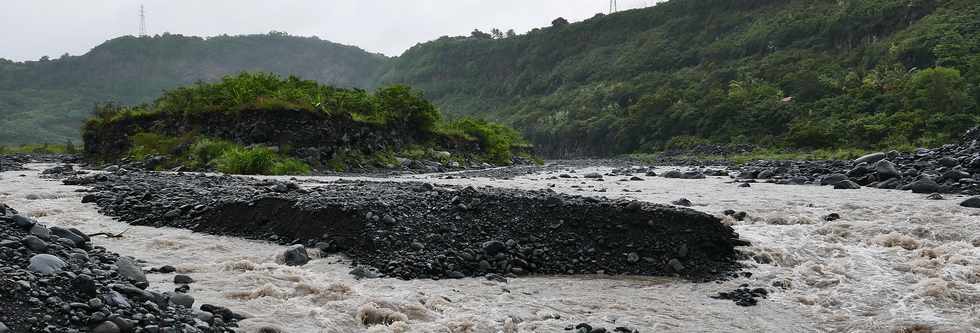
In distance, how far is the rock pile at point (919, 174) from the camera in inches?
515

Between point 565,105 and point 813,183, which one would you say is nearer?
point 813,183

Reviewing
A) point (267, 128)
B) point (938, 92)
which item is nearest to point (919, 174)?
point (267, 128)

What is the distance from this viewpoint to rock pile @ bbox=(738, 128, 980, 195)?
42.9 feet

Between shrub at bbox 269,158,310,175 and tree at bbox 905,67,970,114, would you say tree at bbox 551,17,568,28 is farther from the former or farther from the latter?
shrub at bbox 269,158,310,175

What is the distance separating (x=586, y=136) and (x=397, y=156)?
47.5m

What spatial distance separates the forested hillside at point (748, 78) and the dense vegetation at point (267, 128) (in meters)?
28.9

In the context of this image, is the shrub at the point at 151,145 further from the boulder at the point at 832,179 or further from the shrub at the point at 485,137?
the boulder at the point at 832,179

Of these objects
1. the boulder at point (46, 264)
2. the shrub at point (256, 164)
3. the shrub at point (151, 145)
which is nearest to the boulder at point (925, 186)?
the boulder at point (46, 264)

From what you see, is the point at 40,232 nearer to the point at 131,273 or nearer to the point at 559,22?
the point at 131,273

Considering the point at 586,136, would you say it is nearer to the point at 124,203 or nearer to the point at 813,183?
the point at 813,183

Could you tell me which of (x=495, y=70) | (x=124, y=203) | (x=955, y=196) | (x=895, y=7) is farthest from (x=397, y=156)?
(x=495, y=70)

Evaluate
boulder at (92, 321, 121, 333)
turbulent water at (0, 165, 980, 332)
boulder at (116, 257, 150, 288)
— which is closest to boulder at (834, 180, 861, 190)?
turbulent water at (0, 165, 980, 332)

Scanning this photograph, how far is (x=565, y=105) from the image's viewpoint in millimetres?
95625

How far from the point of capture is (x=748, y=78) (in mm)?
67750
